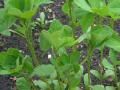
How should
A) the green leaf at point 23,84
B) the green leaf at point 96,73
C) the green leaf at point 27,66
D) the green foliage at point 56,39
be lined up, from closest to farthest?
1. the green foliage at point 56,39
2. the green leaf at point 27,66
3. the green leaf at point 23,84
4. the green leaf at point 96,73

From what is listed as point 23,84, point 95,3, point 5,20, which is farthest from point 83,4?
point 23,84

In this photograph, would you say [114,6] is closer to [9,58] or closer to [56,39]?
[56,39]

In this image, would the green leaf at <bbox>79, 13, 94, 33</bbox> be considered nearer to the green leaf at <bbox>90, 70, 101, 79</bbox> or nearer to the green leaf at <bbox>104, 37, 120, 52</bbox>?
the green leaf at <bbox>104, 37, 120, 52</bbox>

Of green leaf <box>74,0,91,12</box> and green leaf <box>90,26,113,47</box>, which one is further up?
green leaf <box>74,0,91,12</box>

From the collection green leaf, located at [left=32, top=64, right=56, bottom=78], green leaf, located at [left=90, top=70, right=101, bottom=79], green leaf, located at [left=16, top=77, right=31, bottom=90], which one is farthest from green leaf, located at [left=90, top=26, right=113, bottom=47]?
green leaf, located at [left=90, top=70, right=101, bottom=79]

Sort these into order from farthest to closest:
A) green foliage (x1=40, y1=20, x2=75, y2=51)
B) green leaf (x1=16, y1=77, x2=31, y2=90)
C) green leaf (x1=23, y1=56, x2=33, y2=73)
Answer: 1. green leaf (x1=16, y1=77, x2=31, y2=90)
2. green leaf (x1=23, y1=56, x2=33, y2=73)
3. green foliage (x1=40, y1=20, x2=75, y2=51)

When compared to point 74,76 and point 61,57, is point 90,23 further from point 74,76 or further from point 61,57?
point 74,76

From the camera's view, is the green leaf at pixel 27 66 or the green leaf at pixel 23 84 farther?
the green leaf at pixel 23 84

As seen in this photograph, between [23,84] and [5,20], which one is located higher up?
[5,20]

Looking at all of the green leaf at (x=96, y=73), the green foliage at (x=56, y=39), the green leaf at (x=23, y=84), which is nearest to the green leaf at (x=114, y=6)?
the green foliage at (x=56, y=39)

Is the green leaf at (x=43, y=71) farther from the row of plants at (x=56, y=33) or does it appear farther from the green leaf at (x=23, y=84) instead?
the green leaf at (x=23, y=84)

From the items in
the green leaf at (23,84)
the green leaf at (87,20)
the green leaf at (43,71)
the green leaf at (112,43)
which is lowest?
the green leaf at (23,84)

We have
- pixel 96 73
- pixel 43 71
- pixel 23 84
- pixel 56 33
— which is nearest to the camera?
pixel 56 33

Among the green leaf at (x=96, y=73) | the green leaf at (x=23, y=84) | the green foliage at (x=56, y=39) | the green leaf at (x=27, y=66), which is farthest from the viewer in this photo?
the green leaf at (x=96, y=73)
